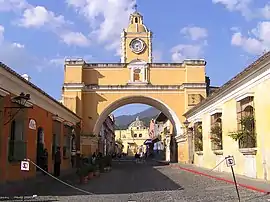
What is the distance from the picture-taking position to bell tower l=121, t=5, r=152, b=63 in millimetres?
42438

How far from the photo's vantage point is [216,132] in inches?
953

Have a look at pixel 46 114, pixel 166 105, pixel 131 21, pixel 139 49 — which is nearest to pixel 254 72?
pixel 46 114

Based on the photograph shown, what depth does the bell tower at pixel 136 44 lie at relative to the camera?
42438mm

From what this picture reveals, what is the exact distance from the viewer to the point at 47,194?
514 inches

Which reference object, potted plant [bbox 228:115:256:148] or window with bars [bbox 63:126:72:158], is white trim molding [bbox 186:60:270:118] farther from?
window with bars [bbox 63:126:72:158]

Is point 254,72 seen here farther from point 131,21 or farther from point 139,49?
point 131,21

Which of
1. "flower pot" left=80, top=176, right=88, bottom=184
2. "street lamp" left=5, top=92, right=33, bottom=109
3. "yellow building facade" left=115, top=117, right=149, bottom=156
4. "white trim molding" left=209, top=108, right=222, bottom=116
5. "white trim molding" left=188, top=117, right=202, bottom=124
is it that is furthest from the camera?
"yellow building facade" left=115, top=117, right=149, bottom=156

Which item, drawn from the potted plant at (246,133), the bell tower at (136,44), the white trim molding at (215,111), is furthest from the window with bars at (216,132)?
the bell tower at (136,44)

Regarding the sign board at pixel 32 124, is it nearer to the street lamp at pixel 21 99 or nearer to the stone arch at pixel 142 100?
the street lamp at pixel 21 99

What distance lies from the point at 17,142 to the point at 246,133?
32.0 ft

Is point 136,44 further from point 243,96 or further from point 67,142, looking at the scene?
point 243,96

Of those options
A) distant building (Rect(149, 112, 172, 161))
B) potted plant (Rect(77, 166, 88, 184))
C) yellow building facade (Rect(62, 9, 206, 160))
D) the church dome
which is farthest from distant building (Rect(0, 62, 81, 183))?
distant building (Rect(149, 112, 172, 161))

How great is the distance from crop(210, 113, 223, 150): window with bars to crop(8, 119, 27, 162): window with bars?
11.5 meters

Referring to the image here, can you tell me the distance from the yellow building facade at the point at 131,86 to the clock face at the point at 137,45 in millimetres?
2646
